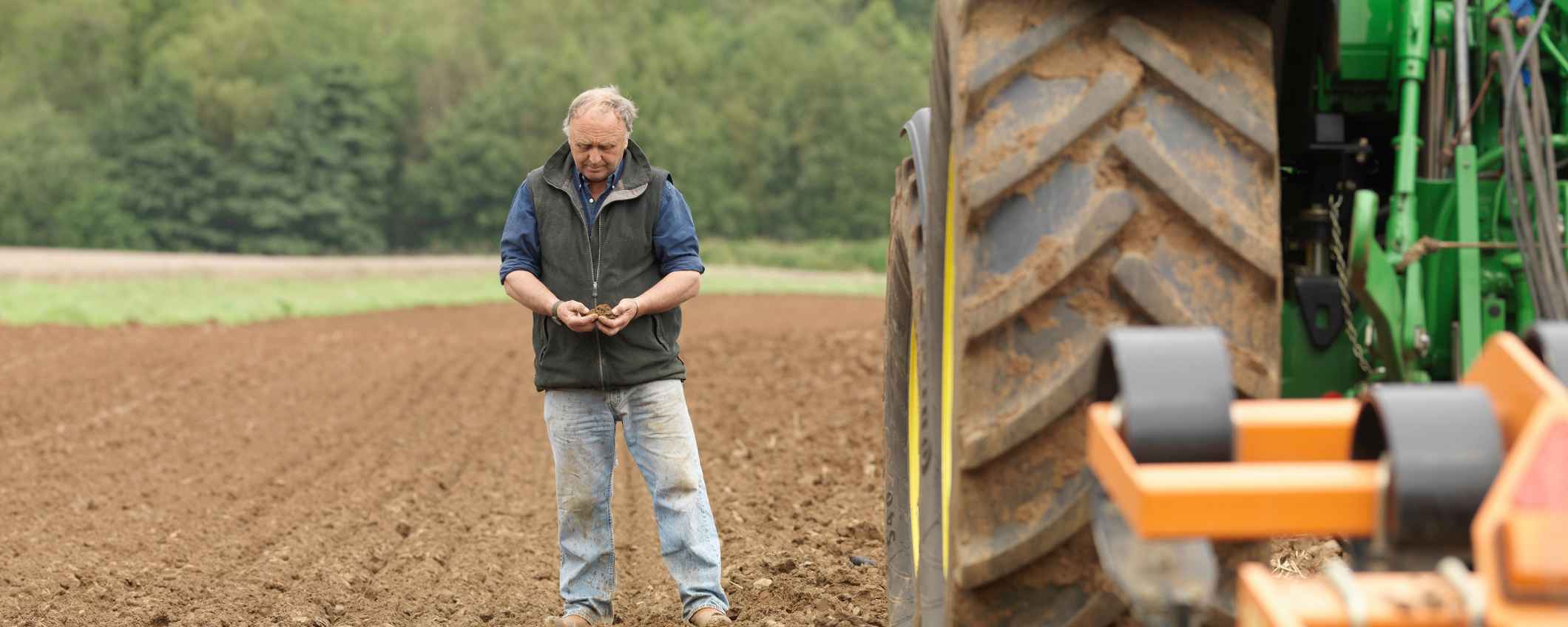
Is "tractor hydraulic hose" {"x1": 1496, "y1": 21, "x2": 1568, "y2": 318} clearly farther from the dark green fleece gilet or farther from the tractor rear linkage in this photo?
the dark green fleece gilet

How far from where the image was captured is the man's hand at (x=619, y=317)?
501 centimetres

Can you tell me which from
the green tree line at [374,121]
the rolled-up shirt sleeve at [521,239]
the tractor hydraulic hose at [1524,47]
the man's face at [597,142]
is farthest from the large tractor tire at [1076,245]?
the green tree line at [374,121]

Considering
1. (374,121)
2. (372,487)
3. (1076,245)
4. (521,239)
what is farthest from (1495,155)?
(374,121)

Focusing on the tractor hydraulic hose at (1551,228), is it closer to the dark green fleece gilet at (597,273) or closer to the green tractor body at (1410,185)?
the green tractor body at (1410,185)

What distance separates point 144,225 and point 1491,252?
6092 cm

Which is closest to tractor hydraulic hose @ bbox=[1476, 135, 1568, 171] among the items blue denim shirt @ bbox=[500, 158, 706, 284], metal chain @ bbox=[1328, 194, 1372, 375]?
metal chain @ bbox=[1328, 194, 1372, 375]

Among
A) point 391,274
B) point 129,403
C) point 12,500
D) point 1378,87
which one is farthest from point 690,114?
point 1378,87

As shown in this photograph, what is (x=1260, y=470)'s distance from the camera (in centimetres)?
170

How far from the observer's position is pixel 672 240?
5.25 meters

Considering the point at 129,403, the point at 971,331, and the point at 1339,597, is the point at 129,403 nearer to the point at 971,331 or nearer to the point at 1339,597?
the point at 971,331

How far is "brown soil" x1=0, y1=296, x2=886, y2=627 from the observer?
223 inches

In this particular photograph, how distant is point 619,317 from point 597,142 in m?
0.56

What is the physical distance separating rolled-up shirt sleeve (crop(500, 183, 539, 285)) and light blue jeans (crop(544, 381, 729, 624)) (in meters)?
0.42

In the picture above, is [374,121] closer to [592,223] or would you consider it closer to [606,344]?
[592,223]
